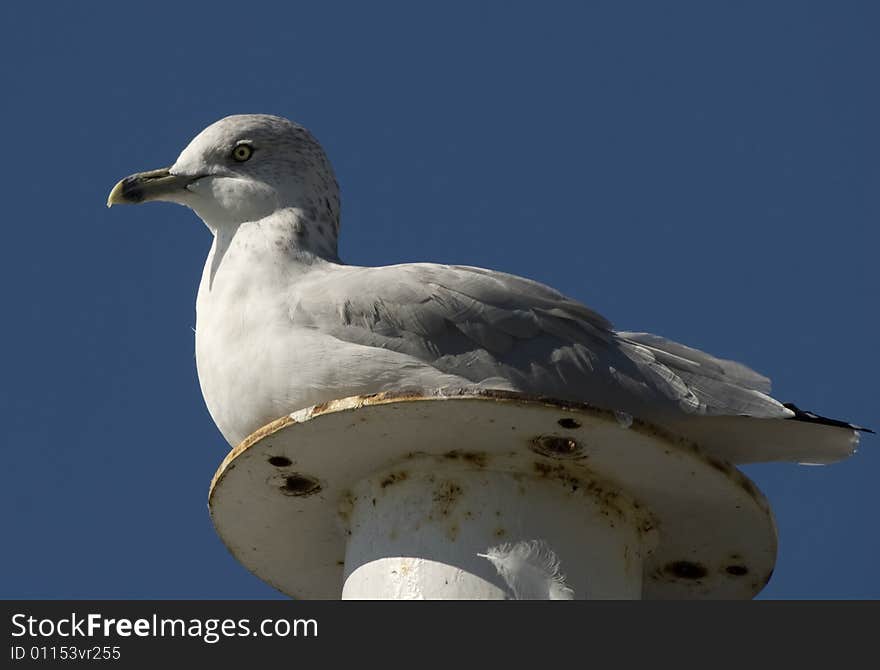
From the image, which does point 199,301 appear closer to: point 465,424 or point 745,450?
point 465,424

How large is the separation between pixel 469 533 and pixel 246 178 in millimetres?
2623

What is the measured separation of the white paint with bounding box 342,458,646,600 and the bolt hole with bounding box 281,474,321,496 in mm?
296

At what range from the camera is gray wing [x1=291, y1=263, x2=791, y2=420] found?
7355mm

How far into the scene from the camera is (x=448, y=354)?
24.2ft

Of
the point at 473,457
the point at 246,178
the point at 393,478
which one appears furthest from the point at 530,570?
the point at 246,178

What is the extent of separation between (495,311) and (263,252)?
4.43ft

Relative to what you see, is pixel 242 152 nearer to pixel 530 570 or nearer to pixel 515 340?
pixel 515 340

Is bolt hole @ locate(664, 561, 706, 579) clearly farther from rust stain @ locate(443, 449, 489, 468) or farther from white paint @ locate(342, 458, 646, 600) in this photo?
rust stain @ locate(443, 449, 489, 468)

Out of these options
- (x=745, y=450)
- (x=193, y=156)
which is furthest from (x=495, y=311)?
(x=193, y=156)

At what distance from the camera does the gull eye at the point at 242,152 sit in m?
8.88

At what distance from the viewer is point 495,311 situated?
7.50 meters

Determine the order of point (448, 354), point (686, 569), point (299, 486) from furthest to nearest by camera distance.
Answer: point (686, 569)
point (299, 486)
point (448, 354)
